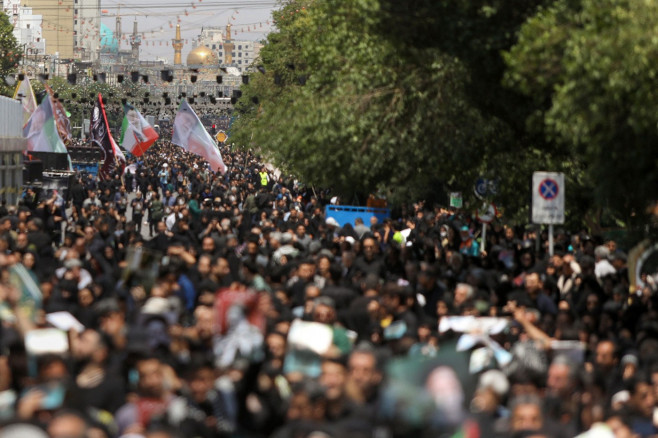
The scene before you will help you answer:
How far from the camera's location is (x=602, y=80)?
53.4ft

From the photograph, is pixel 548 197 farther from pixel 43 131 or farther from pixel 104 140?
pixel 104 140

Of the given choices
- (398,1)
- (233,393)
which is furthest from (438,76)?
(233,393)

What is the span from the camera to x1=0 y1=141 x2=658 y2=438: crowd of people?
8.55 m

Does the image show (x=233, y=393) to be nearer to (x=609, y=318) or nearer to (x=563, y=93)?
(x=609, y=318)

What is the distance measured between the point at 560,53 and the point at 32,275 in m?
6.70

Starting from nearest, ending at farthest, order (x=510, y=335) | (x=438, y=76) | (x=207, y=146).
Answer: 1. (x=510, y=335)
2. (x=438, y=76)
3. (x=207, y=146)

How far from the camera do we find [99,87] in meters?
123

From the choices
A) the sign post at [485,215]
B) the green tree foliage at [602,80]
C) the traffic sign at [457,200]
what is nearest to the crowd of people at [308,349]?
the green tree foliage at [602,80]

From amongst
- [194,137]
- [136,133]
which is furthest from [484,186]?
[136,133]

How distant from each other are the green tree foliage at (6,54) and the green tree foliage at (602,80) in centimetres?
6897

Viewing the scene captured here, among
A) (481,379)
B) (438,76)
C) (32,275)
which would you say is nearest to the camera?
(481,379)

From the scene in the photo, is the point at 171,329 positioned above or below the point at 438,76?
below

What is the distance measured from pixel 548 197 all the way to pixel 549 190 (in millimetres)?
91

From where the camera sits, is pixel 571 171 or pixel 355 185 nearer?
pixel 571 171
